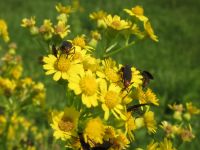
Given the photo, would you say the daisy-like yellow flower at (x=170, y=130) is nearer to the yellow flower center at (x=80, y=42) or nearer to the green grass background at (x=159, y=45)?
the yellow flower center at (x=80, y=42)

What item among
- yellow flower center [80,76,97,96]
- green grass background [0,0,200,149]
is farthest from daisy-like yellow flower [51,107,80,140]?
green grass background [0,0,200,149]

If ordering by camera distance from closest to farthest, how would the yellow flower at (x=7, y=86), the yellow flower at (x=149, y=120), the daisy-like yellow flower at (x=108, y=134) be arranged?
the daisy-like yellow flower at (x=108, y=134)
the yellow flower at (x=149, y=120)
the yellow flower at (x=7, y=86)

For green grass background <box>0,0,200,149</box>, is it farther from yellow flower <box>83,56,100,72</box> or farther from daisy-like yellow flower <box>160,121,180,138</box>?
yellow flower <box>83,56,100,72</box>

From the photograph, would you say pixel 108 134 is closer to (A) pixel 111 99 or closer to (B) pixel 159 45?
(A) pixel 111 99

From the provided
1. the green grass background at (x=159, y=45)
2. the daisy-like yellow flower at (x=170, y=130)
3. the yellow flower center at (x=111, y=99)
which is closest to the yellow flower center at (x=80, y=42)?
the yellow flower center at (x=111, y=99)

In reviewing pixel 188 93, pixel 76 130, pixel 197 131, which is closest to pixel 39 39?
pixel 76 130

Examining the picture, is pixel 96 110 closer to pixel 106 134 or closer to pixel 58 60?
pixel 106 134
